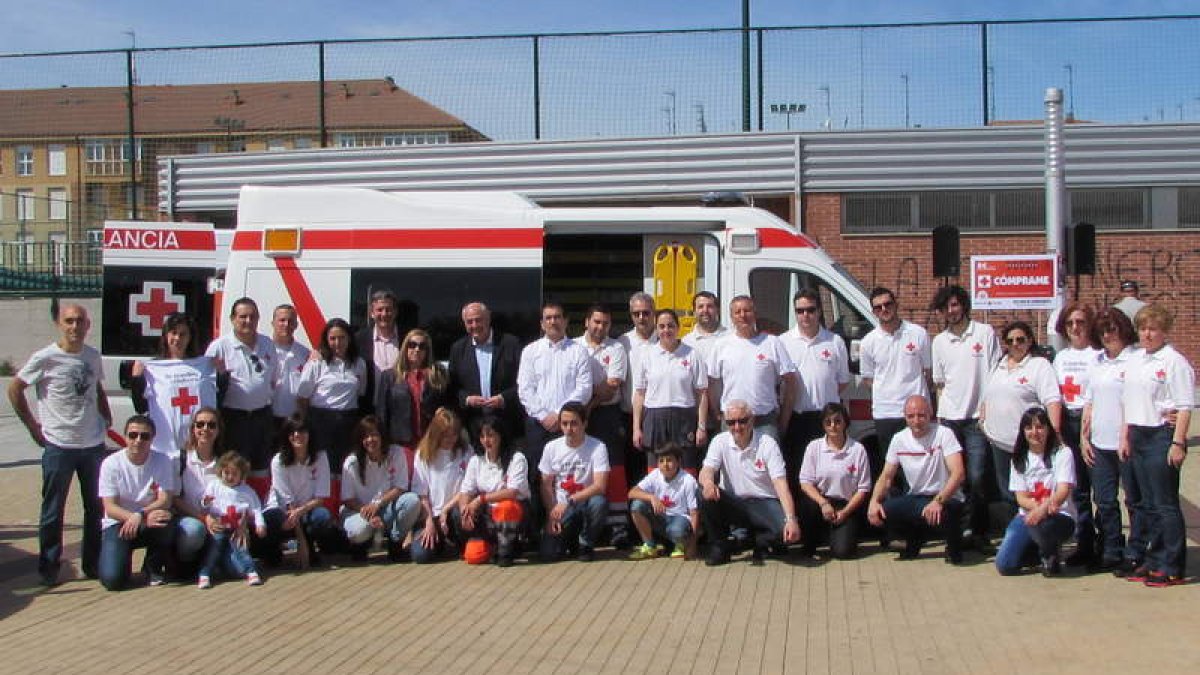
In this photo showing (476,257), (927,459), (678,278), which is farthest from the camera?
(678,278)

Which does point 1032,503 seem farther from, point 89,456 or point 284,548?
point 89,456

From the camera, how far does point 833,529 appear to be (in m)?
8.14

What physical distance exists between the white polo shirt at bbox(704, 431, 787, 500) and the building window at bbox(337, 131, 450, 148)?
42.1 feet

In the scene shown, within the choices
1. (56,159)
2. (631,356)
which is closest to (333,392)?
(631,356)

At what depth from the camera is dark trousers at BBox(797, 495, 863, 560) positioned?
8.07 metres

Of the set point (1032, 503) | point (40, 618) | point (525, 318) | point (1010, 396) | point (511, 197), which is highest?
point (511, 197)

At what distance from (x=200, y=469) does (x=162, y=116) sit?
18758 millimetres

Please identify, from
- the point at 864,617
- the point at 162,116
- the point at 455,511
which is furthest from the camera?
the point at 162,116

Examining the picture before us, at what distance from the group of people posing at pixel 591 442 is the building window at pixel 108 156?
15972 mm

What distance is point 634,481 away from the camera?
354 inches

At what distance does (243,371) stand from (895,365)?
4551 millimetres

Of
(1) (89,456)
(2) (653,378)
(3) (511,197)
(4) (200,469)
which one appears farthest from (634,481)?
(1) (89,456)

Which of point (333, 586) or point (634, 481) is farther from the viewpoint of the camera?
point (634, 481)

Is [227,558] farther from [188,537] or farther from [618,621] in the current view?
[618,621]
